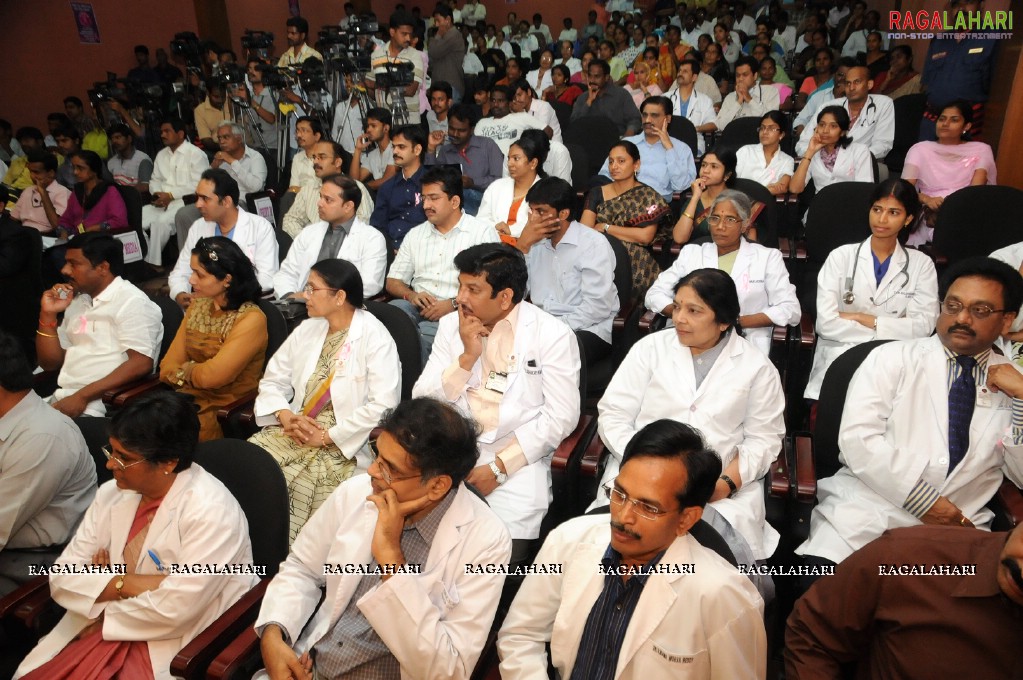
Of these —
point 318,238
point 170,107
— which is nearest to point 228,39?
point 170,107

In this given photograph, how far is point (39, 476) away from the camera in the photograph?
6.75 ft

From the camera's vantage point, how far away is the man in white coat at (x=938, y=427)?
2027 mm

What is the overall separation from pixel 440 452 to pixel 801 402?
2.08 m

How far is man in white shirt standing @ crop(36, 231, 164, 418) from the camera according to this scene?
2.93 m

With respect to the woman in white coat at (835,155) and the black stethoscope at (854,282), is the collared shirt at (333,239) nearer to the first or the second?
the black stethoscope at (854,282)

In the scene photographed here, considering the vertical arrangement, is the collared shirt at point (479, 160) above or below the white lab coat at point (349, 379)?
above

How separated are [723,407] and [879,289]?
1260 mm

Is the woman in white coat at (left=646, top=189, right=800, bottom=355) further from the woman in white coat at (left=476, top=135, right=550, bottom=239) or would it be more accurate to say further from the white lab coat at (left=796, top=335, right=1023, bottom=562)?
the woman in white coat at (left=476, top=135, right=550, bottom=239)

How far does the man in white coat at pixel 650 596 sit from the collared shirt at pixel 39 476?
1.48m

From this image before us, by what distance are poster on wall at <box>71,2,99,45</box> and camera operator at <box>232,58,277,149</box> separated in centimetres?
271

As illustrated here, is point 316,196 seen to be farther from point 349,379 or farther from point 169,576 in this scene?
point 169,576

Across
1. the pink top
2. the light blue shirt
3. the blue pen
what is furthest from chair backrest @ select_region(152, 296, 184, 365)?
the pink top

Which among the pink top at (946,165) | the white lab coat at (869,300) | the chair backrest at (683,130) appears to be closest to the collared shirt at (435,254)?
the white lab coat at (869,300)

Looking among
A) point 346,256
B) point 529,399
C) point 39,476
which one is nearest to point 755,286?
point 529,399
